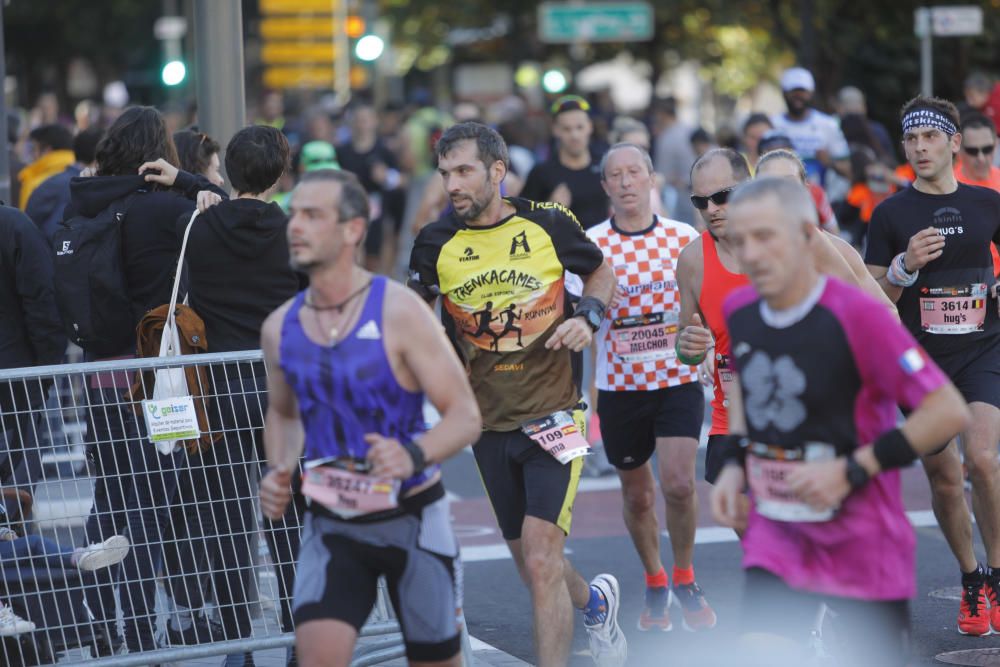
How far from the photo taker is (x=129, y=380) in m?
6.22

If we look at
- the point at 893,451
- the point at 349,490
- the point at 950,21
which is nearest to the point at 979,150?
the point at 893,451

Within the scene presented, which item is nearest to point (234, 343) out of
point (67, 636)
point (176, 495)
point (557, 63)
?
point (176, 495)

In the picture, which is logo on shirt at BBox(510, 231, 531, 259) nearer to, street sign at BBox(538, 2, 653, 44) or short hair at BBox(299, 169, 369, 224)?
short hair at BBox(299, 169, 369, 224)

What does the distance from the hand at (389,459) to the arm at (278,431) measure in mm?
314

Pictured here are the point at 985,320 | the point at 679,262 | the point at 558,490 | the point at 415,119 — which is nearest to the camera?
the point at 558,490

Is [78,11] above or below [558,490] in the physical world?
above

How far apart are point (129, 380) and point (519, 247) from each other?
1570mm

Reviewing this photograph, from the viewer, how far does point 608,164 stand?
7.98m

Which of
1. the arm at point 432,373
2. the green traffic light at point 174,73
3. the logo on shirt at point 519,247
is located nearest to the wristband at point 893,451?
the arm at point 432,373

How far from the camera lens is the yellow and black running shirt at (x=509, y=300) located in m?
6.50

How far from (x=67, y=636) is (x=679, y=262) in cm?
287

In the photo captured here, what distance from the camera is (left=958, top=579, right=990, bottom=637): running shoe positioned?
7.22 meters

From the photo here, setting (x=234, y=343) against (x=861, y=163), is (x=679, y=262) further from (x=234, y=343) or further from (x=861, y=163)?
(x=861, y=163)

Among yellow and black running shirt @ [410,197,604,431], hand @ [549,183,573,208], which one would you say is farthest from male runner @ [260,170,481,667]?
hand @ [549,183,573,208]
